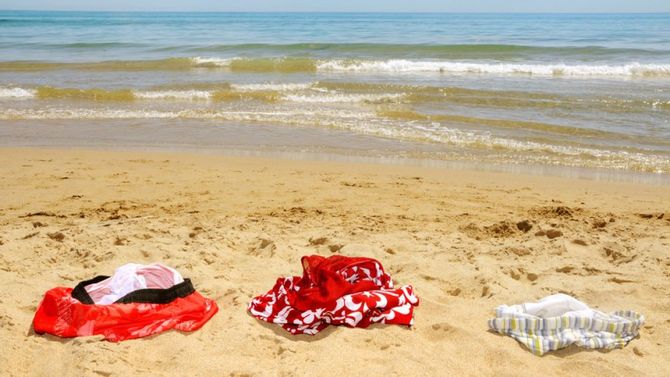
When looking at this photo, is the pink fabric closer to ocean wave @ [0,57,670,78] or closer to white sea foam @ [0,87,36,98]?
white sea foam @ [0,87,36,98]

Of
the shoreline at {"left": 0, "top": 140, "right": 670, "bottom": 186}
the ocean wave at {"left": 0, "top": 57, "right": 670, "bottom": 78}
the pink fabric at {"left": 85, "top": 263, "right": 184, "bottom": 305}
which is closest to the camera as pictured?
the pink fabric at {"left": 85, "top": 263, "right": 184, "bottom": 305}

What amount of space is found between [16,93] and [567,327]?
1360 centimetres

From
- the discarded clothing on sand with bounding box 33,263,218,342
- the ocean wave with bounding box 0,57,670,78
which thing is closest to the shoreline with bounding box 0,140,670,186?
the discarded clothing on sand with bounding box 33,263,218,342

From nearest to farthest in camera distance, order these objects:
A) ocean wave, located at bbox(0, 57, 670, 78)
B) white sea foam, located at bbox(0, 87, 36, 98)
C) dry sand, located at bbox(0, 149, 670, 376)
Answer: dry sand, located at bbox(0, 149, 670, 376)
white sea foam, located at bbox(0, 87, 36, 98)
ocean wave, located at bbox(0, 57, 670, 78)

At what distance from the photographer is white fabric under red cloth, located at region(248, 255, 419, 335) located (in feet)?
12.3

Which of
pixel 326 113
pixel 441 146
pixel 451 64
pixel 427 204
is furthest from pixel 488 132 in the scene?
pixel 451 64

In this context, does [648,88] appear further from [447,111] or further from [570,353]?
[570,353]

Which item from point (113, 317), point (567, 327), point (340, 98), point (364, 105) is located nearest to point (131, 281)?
point (113, 317)

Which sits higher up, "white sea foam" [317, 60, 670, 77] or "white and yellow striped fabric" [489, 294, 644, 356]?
"white sea foam" [317, 60, 670, 77]

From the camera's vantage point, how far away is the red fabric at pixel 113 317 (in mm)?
3568

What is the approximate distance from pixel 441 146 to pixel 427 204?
309 cm

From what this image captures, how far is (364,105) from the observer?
12.7 meters

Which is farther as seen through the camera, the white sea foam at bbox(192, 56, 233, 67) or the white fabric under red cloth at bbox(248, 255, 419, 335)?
the white sea foam at bbox(192, 56, 233, 67)

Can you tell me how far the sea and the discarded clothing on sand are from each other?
4804mm
